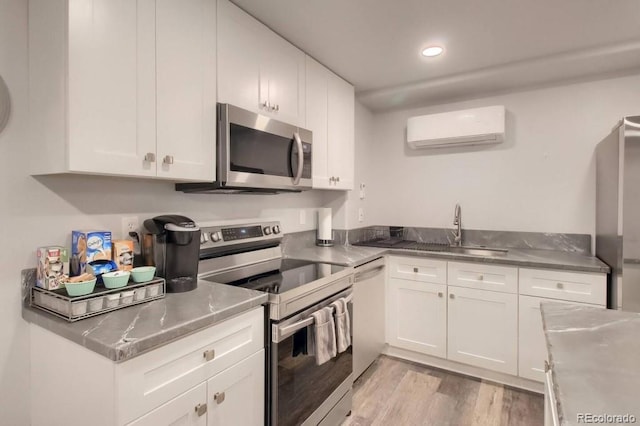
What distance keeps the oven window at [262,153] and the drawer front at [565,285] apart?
5.50 feet

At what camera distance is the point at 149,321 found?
3.42ft

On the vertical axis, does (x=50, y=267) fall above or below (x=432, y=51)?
below

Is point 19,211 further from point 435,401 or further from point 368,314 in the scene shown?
point 435,401

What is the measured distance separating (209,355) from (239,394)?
0.25 metres

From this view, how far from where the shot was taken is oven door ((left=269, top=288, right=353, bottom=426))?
1.39 meters

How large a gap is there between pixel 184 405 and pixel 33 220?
89cm

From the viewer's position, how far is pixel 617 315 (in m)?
1.12

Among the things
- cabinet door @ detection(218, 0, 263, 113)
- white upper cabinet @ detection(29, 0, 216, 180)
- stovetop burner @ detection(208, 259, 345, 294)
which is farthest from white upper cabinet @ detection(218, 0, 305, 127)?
stovetop burner @ detection(208, 259, 345, 294)

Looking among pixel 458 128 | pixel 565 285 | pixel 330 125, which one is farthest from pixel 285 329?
pixel 458 128

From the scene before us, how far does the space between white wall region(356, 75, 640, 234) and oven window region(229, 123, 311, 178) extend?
1.31m

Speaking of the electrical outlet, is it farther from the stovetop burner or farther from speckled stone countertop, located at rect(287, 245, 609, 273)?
speckled stone countertop, located at rect(287, 245, 609, 273)

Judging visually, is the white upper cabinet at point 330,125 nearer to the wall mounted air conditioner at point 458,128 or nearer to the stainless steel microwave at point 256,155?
the stainless steel microwave at point 256,155

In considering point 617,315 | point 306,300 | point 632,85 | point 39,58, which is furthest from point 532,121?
point 39,58

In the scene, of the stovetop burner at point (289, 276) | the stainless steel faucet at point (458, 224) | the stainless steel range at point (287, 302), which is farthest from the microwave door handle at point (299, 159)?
the stainless steel faucet at point (458, 224)
